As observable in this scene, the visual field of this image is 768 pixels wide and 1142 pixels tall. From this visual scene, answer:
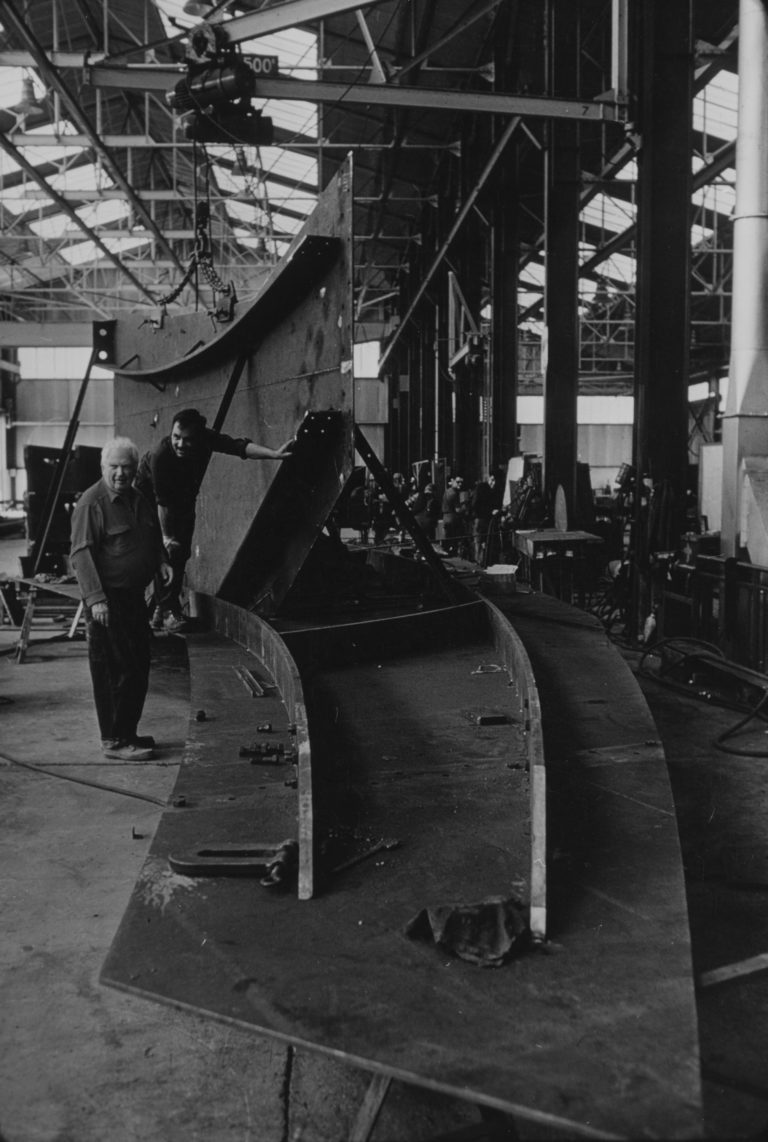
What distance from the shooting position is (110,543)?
491 cm

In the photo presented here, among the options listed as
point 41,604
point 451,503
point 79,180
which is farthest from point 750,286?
point 79,180

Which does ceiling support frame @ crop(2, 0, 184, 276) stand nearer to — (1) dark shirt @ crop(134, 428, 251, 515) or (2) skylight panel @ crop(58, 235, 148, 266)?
(1) dark shirt @ crop(134, 428, 251, 515)

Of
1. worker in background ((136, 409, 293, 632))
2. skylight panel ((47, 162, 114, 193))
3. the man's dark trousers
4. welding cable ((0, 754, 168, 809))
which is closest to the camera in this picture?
welding cable ((0, 754, 168, 809))

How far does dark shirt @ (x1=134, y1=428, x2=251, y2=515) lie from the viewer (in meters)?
6.22

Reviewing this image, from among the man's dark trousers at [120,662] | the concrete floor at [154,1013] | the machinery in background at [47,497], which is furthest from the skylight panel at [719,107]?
the man's dark trousers at [120,662]

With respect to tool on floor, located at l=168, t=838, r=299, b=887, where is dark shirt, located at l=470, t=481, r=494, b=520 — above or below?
above

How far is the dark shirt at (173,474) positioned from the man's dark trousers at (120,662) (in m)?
1.35

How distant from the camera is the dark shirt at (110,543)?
481 cm

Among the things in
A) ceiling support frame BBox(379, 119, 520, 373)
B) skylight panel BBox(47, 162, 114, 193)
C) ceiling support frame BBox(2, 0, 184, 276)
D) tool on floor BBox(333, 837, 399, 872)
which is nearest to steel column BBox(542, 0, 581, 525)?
ceiling support frame BBox(379, 119, 520, 373)

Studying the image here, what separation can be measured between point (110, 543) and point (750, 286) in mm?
5119

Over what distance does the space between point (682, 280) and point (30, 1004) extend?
847cm

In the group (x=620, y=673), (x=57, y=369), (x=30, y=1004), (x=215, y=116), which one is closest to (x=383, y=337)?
(x=57, y=369)

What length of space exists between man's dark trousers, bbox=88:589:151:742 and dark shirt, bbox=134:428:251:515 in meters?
1.35

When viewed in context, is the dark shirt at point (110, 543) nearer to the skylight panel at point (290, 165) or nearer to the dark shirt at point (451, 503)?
the dark shirt at point (451, 503)
